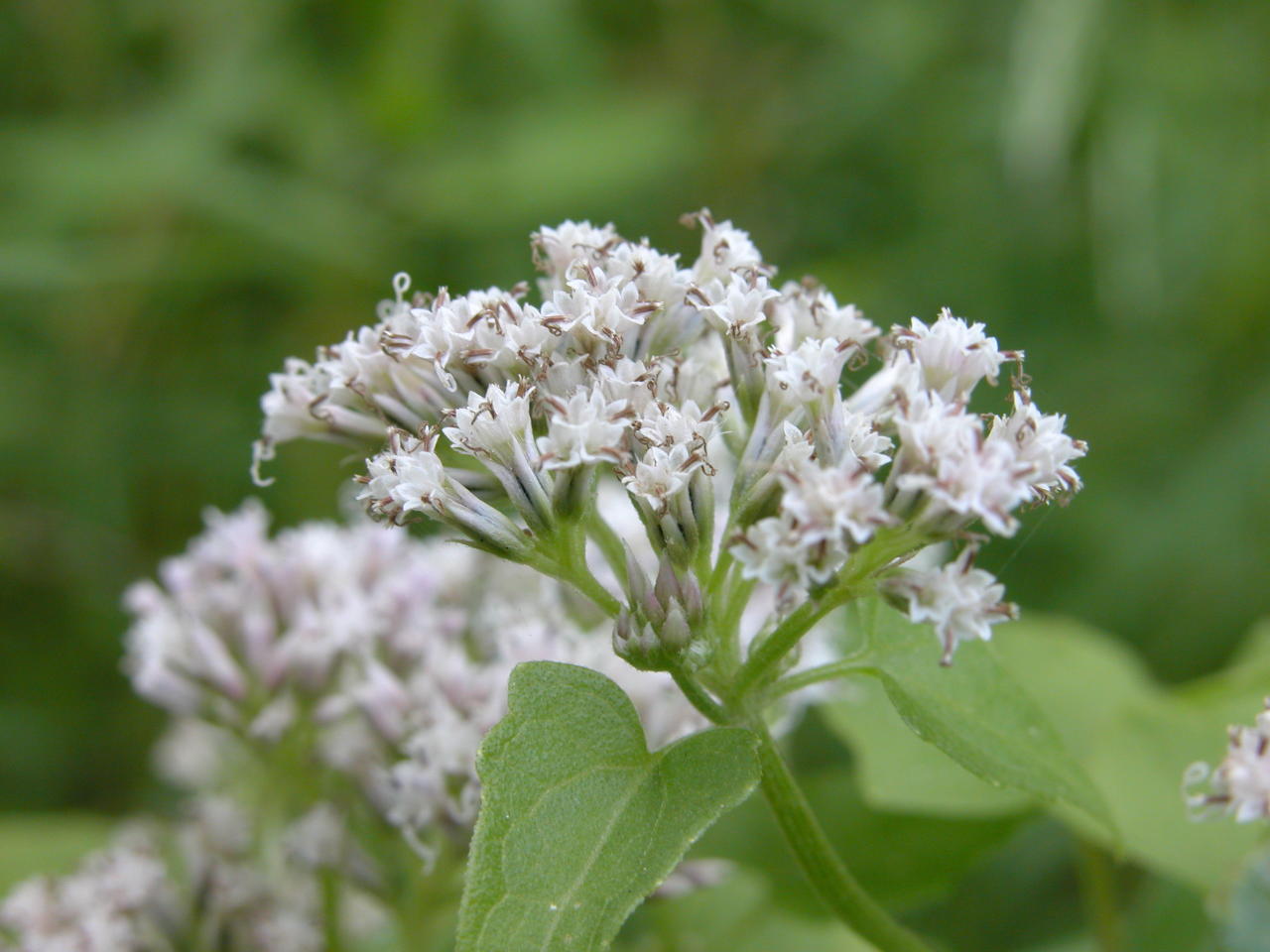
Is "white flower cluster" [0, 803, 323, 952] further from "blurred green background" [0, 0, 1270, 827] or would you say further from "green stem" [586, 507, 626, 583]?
"blurred green background" [0, 0, 1270, 827]

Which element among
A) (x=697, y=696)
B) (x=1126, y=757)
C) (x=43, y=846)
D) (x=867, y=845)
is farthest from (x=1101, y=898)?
(x=43, y=846)

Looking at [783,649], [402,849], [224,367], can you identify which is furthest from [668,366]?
[224,367]

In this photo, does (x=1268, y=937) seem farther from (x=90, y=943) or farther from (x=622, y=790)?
(x=90, y=943)

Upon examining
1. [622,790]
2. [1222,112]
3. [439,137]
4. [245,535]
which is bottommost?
[622,790]

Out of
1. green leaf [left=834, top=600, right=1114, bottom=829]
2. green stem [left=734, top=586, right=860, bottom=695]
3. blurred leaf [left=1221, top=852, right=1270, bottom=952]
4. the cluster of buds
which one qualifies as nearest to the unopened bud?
the cluster of buds

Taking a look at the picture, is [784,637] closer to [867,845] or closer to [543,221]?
[867,845]

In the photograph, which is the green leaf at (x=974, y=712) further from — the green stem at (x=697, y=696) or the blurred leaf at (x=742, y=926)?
the blurred leaf at (x=742, y=926)

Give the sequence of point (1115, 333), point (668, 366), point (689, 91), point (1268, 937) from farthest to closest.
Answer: point (689, 91) < point (1115, 333) < point (1268, 937) < point (668, 366)
